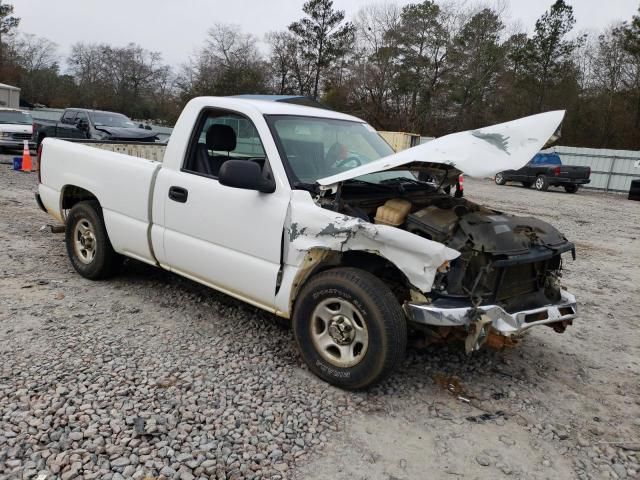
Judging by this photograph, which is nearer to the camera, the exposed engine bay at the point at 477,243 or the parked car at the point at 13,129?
the exposed engine bay at the point at 477,243

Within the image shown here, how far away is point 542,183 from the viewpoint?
71.7 ft

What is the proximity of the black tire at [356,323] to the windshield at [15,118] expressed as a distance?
17541 mm

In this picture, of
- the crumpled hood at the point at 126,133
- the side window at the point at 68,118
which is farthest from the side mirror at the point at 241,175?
the side window at the point at 68,118

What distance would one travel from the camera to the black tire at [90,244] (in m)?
4.94

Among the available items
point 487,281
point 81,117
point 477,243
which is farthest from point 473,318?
point 81,117

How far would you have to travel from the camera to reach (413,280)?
3.03 m

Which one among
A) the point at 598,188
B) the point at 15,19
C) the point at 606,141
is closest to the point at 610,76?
the point at 606,141

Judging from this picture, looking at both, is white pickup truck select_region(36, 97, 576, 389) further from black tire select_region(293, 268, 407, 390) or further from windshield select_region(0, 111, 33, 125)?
windshield select_region(0, 111, 33, 125)

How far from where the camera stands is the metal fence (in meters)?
24.3

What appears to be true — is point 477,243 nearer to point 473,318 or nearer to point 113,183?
point 473,318

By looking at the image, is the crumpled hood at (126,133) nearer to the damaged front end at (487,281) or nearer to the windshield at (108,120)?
the windshield at (108,120)

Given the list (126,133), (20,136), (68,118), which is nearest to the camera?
(126,133)

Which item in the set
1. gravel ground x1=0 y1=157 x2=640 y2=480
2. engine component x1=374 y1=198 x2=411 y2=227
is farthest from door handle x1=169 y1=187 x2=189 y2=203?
engine component x1=374 y1=198 x2=411 y2=227

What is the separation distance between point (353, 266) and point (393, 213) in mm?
454
